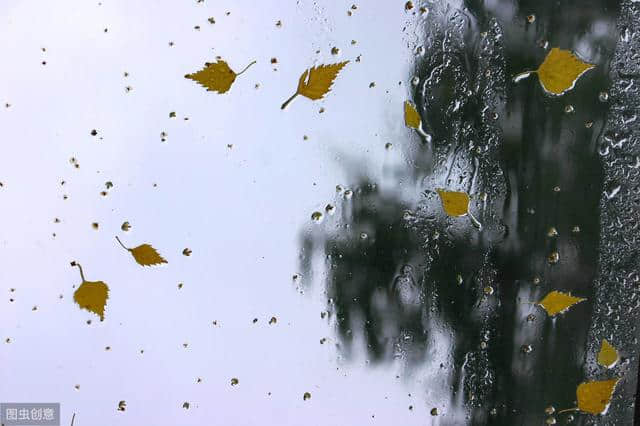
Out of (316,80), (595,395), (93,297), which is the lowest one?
(595,395)

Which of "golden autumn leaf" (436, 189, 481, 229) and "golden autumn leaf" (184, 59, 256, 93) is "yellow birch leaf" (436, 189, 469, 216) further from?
"golden autumn leaf" (184, 59, 256, 93)

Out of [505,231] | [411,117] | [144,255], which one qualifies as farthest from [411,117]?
[144,255]

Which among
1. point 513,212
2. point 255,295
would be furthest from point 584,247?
point 255,295

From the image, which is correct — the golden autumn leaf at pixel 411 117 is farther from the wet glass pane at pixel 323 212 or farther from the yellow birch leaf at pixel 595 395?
the yellow birch leaf at pixel 595 395

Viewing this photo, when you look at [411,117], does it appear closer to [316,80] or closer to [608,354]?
[316,80]

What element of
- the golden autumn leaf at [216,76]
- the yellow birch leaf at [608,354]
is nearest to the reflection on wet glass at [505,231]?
the yellow birch leaf at [608,354]

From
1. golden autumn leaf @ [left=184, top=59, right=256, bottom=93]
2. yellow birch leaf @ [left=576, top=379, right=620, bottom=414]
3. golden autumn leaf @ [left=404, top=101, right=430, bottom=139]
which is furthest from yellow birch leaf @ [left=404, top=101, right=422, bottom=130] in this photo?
yellow birch leaf @ [left=576, top=379, right=620, bottom=414]

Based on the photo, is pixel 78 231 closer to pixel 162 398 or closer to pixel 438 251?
pixel 162 398

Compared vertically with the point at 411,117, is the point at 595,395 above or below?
below
